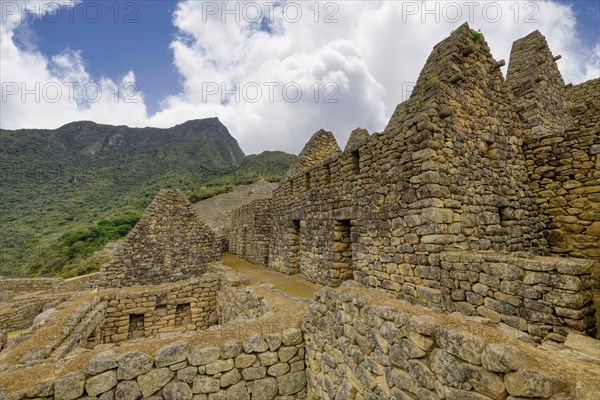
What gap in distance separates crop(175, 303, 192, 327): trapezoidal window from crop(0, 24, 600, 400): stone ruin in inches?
3.1

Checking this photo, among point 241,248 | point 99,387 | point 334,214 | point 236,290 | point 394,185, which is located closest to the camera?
point 99,387

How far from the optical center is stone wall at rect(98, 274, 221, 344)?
941 cm

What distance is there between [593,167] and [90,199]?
74509 millimetres

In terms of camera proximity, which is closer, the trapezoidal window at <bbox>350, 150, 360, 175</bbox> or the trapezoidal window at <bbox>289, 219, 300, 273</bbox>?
the trapezoidal window at <bbox>350, 150, 360, 175</bbox>

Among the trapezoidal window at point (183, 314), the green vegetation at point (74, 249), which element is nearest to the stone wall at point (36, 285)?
the green vegetation at point (74, 249)

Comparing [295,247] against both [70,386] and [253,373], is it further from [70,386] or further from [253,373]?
[70,386]

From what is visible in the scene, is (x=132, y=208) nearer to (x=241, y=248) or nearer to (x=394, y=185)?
(x=241, y=248)

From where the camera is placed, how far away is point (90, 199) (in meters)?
58.5

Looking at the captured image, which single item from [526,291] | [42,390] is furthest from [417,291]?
[42,390]

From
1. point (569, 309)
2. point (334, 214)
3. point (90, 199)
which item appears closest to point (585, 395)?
point (569, 309)

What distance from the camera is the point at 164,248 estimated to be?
11.5 m

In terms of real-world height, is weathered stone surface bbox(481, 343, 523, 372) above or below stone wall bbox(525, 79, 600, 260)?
below

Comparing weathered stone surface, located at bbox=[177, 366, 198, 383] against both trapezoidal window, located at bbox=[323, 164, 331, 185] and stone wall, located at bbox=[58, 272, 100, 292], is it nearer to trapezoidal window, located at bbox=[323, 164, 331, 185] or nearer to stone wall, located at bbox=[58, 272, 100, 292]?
trapezoidal window, located at bbox=[323, 164, 331, 185]

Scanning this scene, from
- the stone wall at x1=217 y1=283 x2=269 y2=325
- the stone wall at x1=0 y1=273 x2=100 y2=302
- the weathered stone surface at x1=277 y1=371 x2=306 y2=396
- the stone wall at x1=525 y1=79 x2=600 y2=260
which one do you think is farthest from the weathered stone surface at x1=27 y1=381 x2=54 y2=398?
the stone wall at x1=0 y1=273 x2=100 y2=302
